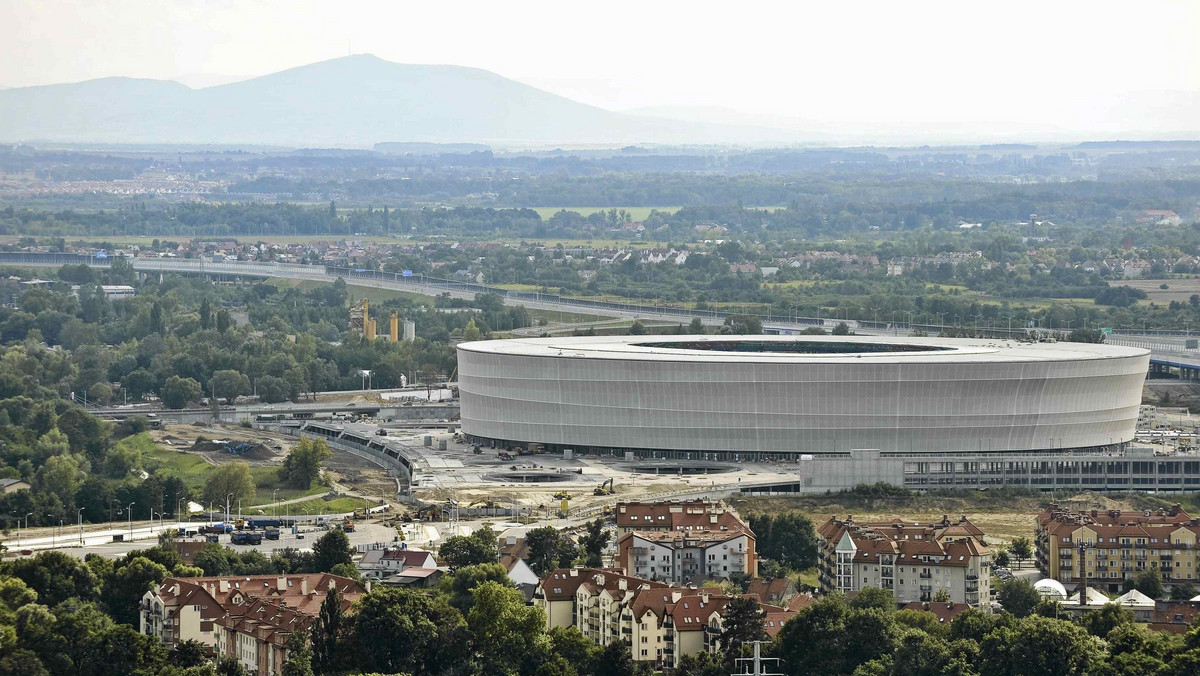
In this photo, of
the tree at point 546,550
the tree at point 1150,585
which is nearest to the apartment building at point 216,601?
the tree at point 546,550

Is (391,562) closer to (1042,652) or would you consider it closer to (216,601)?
(216,601)

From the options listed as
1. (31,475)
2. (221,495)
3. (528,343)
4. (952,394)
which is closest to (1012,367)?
(952,394)

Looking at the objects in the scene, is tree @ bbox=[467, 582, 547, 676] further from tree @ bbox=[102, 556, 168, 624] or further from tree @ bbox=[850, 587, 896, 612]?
tree @ bbox=[102, 556, 168, 624]

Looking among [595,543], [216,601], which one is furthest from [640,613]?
[595,543]

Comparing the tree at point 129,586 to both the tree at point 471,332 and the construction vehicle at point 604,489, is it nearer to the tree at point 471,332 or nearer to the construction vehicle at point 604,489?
the construction vehicle at point 604,489

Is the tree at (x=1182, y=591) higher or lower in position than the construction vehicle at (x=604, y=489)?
higher
